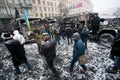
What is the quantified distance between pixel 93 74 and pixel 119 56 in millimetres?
1171

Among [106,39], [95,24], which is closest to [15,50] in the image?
[95,24]

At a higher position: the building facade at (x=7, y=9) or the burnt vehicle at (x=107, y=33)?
the building facade at (x=7, y=9)

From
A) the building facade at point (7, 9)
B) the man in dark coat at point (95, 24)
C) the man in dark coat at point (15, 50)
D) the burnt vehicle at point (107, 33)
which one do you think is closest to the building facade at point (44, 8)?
the building facade at point (7, 9)

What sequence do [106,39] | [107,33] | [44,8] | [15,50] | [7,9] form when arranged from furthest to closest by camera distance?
[44,8] < [7,9] < [106,39] < [107,33] < [15,50]

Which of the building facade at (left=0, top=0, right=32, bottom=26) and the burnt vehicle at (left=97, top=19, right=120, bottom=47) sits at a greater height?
the building facade at (left=0, top=0, right=32, bottom=26)

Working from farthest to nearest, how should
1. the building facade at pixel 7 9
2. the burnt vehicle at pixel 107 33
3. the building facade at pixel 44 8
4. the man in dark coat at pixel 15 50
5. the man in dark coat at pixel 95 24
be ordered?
the building facade at pixel 44 8, the building facade at pixel 7 9, the man in dark coat at pixel 95 24, the burnt vehicle at pixel 107 33, the man in dark coat at pixel 15 50

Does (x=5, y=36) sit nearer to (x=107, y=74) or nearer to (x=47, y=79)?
(x=47, y=79)

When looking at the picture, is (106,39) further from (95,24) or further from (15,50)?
(15,50)

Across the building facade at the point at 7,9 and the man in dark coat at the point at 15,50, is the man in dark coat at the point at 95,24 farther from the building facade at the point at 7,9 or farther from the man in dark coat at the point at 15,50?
the building facade at the point at 7,9

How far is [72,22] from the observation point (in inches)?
349

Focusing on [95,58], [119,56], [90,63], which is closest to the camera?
[119,56]

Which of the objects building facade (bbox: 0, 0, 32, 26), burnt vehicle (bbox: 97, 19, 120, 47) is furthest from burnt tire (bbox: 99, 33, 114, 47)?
building facade (bbox: 0, 0, 32, 26)

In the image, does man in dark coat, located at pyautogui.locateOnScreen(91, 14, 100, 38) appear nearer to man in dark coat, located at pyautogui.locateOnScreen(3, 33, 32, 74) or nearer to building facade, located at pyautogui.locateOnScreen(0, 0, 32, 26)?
man in dark coat, located at pyautogui.locateOnScreen(3, 33, 32, 74)

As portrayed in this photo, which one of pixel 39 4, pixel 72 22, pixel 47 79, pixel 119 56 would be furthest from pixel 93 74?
pixel 39 4
